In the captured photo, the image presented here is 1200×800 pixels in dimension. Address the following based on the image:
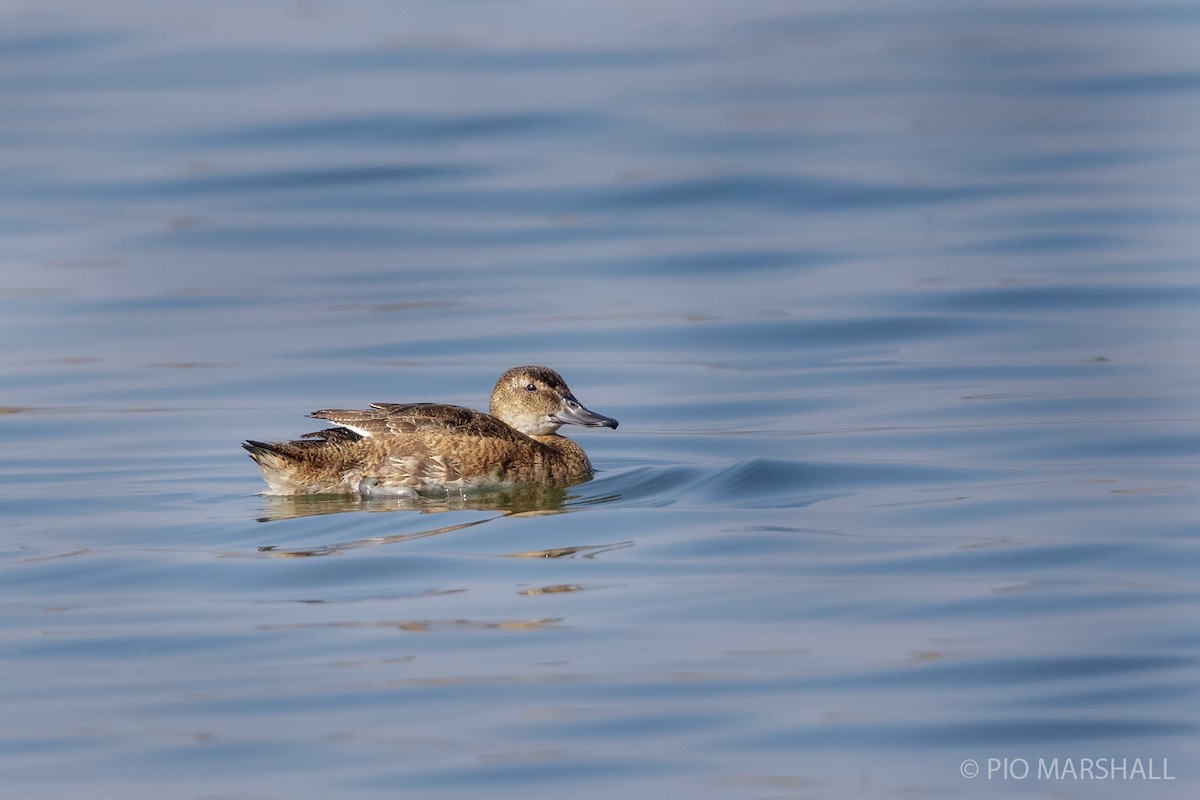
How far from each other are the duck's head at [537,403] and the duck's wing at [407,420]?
1.95ft

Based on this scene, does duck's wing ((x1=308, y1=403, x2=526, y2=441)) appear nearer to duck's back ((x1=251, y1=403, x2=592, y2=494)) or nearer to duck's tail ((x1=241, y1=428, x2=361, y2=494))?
duck's back ((x1=251, y1=403, x2=592, y2=494))

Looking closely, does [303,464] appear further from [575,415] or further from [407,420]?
[575,415]

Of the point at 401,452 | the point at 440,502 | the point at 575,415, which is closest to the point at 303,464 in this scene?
the point at 401,452

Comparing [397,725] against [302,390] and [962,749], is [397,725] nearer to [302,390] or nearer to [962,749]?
[962,749]

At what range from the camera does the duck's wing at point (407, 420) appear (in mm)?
9867

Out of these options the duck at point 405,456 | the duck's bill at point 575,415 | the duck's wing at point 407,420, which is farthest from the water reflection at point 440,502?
the duck's bill at point 575,415

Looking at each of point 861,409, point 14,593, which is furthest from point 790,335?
point 14,593

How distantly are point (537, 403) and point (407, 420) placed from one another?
95cm

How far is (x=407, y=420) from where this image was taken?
32.4ft

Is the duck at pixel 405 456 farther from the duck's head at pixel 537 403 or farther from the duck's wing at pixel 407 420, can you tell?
the duck's head at pixel 537 403

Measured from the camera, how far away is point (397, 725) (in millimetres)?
6051

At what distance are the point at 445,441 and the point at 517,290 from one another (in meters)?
5.47

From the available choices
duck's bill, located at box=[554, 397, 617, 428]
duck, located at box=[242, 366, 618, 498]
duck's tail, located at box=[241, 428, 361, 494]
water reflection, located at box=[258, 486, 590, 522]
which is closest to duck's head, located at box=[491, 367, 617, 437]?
duck's bill, located at box=[554, 397, 617, 428]

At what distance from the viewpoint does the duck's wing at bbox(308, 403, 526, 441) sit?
987 cm
